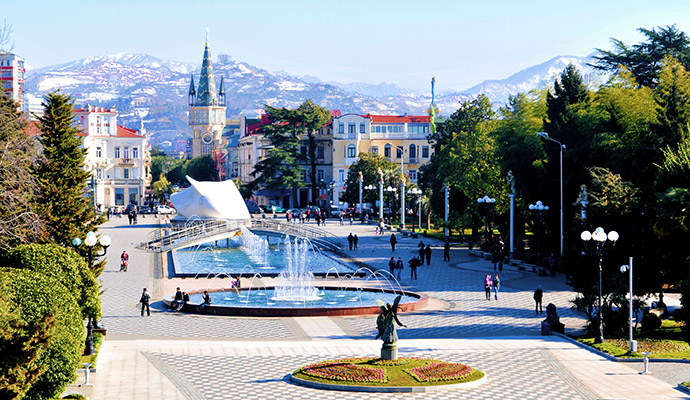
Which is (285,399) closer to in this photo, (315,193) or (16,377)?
(16,377)

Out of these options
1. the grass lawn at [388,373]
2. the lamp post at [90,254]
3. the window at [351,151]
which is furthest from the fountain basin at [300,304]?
the window at [351,151]

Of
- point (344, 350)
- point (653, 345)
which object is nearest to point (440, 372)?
point (344, 350)

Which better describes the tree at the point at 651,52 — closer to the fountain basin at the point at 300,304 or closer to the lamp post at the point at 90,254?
the fountain basin at the point at 300,304

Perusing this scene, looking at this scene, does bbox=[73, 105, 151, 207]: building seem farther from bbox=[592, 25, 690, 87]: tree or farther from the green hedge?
the green hedge

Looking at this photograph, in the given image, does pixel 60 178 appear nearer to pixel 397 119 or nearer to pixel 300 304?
pixel 300 304

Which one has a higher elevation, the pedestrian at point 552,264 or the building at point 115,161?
the building at point 115,161

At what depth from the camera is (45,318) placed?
16.6 metres

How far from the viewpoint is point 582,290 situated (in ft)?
98.3

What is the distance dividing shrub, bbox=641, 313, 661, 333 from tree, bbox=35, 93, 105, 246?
61.4ft

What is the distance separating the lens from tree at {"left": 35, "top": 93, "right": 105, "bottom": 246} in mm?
30000

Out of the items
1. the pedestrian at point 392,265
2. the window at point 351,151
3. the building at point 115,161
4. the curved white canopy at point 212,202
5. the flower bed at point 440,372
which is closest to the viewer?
the flower bed at point 440,372

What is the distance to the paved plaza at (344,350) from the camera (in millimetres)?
21094

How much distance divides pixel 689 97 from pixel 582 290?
1186cm

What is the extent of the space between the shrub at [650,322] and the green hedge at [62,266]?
693 inches
